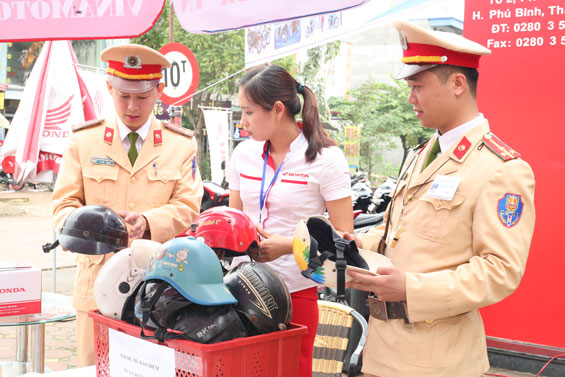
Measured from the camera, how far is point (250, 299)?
187 centimetres

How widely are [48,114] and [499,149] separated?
6.62 meters

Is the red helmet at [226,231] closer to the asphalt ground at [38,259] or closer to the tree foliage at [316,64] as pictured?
the asphalt ground at [38,259]

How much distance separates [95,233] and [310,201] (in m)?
0.83

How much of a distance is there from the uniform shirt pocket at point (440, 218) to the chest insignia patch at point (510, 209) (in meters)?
0.11

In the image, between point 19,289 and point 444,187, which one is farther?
point 19,289

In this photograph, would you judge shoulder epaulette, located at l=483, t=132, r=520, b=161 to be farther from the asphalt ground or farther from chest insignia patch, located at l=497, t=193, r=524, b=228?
the asphalt ground

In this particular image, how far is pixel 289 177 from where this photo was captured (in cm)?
276

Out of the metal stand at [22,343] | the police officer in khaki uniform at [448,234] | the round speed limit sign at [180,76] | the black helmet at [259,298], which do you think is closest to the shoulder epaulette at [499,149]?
the police officer in khaki uniform at [448,234]

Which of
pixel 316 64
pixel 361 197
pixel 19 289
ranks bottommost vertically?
pixel 19 289

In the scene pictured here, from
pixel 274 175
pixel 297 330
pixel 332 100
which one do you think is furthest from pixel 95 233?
pixel 332 100

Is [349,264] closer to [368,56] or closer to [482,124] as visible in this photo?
[482,124]

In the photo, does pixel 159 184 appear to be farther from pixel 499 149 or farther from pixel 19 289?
pixel 499 149

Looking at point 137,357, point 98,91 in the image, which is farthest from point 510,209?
point 98,91

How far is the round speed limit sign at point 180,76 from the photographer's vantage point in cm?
930
